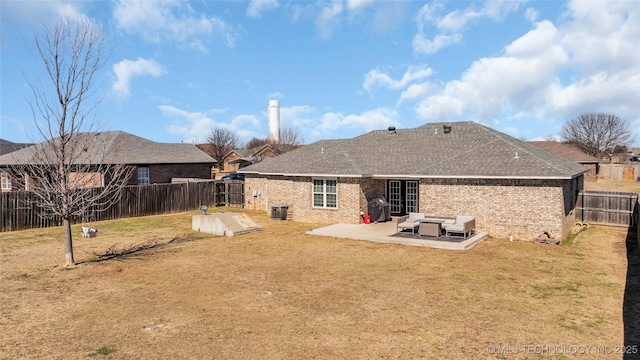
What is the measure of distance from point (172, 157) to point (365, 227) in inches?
874

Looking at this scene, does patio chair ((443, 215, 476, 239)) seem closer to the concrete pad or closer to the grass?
the concrete pad

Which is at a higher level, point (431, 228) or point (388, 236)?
point (431, 228)

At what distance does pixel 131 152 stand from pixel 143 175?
2374mm

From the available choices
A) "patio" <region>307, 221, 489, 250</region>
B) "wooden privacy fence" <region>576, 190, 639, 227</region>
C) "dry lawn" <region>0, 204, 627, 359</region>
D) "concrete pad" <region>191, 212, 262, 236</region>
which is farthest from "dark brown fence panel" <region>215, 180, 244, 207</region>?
"wooden privacy fence" <region>576, 190, 639, 227</region>

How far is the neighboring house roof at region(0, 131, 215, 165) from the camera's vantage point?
3023cm

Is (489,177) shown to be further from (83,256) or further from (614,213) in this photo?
(83,256)

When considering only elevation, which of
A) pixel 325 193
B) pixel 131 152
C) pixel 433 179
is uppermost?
pixel 131 152

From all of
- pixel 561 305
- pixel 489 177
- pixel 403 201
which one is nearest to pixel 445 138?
pixel 403 201

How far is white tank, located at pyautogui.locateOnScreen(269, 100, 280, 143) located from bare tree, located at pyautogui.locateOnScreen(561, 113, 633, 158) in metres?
64.0

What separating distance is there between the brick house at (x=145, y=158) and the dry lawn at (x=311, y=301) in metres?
15.7

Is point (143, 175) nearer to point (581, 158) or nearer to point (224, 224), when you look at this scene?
point (224, 224)

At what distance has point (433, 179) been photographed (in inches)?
739

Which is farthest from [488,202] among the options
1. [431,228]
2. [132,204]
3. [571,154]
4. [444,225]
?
[571,154]

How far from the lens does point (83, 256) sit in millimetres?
14570
